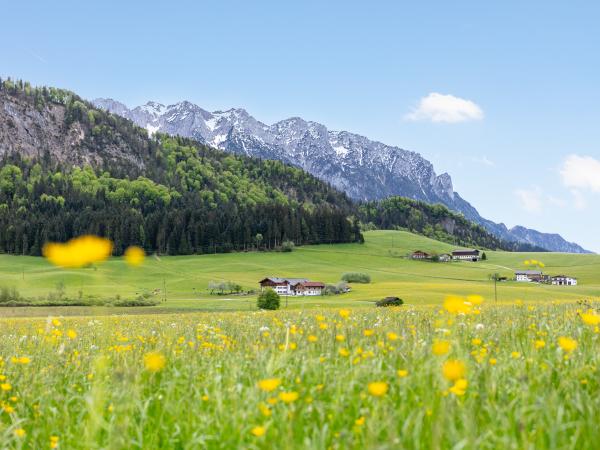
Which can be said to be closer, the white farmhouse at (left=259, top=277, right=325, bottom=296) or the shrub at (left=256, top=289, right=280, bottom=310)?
the shrub at (left=256, top=289, right=280, bottom=310)

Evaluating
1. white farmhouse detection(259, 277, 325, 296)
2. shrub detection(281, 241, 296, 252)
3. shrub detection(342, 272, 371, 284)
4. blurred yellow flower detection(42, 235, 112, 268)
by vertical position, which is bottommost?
white farmhouse detection(259, 277, 325, 296)

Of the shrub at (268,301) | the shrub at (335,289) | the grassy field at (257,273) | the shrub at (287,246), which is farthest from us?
the shrub at (287,246)

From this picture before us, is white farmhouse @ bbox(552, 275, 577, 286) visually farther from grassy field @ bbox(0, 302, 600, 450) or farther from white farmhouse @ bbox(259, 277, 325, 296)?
grassy field @ bbox(0, 302, 600, 450)

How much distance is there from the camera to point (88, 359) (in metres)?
7.95

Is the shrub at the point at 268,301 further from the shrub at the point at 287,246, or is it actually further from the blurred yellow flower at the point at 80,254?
the shrub at the point at 287,246

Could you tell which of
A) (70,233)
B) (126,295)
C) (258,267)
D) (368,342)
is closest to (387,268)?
(258,267)

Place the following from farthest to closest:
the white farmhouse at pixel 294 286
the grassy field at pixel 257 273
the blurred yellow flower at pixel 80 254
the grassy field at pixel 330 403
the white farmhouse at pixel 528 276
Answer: the white farmhouse at pixel 528 276 → the white farmhouse at pixel 294 286 → the grassy field at pixel 257 273 → the blurred yellow flower at pixel 80 254 → the grassy field at pixel 330 403

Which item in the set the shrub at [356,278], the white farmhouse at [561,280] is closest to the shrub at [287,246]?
the shrub at [356,278]

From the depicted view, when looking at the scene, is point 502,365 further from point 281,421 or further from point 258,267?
point 258,267

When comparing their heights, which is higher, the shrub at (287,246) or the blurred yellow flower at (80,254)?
the blurred yellow flower at (80,254)

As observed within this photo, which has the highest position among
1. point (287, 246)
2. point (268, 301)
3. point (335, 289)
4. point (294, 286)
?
point (287, 246)

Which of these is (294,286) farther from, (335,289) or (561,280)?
(561,280)

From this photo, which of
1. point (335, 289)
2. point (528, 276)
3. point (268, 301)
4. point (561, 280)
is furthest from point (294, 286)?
point (561, 280)

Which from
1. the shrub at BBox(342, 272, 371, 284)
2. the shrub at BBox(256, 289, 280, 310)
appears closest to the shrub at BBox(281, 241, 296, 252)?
the shrub at BBox(342, 272, 371, 284)
